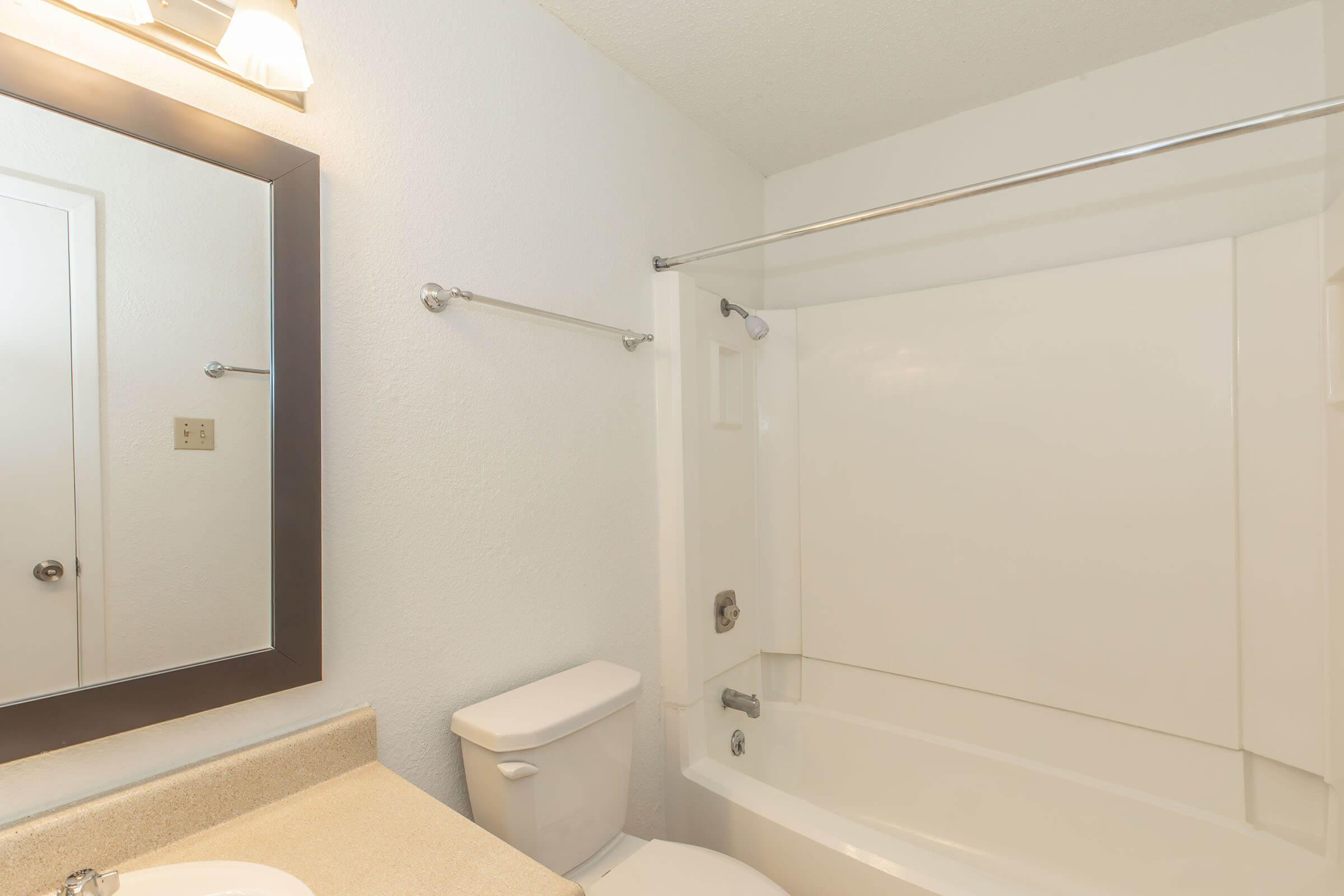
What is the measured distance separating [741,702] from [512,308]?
1385 mm

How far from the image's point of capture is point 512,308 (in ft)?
4.44

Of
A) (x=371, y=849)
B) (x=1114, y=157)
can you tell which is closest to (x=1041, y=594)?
(x=1114, y=157)

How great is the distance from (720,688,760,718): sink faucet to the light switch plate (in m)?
1.57

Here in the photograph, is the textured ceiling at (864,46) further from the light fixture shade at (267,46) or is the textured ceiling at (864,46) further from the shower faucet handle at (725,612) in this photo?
the shower faucet handle at (725,612)

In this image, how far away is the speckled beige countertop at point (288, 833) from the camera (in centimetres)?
78

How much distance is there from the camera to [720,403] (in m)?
2.04

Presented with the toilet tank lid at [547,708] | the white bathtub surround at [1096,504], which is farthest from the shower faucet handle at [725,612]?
the toilet tank lid at [547,708]

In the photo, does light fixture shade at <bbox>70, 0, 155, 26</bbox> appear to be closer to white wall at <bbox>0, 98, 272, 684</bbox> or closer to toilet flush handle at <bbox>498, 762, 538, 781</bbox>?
white wall at <bbox>0, 98, 272, 684</bbox>

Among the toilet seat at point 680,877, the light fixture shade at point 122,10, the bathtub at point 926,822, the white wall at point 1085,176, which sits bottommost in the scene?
the bathtub at point 926,822

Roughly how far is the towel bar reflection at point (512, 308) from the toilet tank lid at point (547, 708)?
807 mm

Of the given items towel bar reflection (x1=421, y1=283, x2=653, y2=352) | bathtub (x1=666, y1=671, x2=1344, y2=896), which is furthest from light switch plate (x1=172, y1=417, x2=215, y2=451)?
bathtub (x1=666, y1=671, x2=1344, y2=896)

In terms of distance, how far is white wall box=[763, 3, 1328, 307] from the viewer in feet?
5.19

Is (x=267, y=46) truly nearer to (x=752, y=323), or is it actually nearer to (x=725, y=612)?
(x=752, y=323)

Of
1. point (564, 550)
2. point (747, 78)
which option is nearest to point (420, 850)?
point (564, 550)
